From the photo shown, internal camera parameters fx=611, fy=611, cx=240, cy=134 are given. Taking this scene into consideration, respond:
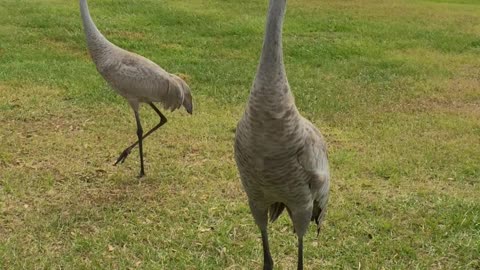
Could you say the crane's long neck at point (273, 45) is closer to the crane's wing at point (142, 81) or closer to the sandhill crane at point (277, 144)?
the sandhill crane at point (277, 144)

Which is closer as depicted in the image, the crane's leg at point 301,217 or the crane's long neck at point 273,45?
the crane's long neck at point 273,45

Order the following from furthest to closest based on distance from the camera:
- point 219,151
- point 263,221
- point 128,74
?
point 219,151 → point 128,74 → point 263,221

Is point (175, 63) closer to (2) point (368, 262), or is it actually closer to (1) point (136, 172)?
(1) point (136, 172)

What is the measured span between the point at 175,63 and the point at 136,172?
4.66 metres


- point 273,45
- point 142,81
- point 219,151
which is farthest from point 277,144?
point 219,151

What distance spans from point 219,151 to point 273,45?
373cm

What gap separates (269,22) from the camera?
10.5 ft

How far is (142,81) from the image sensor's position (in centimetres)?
613

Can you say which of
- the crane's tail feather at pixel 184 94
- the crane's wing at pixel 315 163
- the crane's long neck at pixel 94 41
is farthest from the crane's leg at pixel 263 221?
the crane's long neck at pixel 94 41

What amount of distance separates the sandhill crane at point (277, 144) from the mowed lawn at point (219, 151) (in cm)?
115

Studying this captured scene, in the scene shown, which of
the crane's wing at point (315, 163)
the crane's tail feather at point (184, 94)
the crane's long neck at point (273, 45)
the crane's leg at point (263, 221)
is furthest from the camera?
the crane's tail feather at point (184, 94)

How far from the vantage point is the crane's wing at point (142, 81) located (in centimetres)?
609

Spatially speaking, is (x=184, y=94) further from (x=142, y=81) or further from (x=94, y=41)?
(x=94, y=41)

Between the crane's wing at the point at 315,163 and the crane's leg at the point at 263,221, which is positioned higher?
the crane's wing at the point at 315,163
